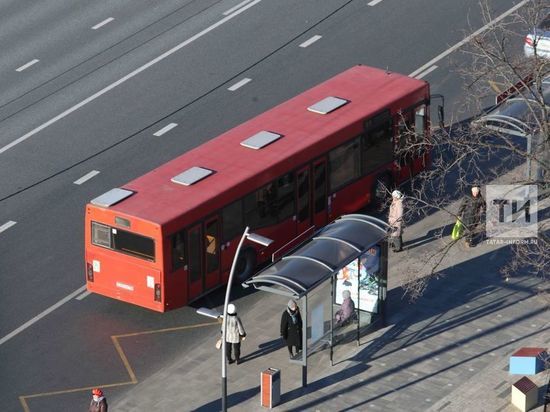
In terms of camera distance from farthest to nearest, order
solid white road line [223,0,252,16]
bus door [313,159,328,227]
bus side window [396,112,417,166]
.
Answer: solid white road line [223,0,252,16], bus side window [396,112,417,166], bus door [313,159,328,227]

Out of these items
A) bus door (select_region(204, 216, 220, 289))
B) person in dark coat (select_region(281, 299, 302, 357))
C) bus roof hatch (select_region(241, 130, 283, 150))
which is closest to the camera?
person in dark coat (select_region(281, 299, 302, 357))

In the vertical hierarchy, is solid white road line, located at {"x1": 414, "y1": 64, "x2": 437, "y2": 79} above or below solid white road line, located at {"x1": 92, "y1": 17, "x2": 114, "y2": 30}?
below

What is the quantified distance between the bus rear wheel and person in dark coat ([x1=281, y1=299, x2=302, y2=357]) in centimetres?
393

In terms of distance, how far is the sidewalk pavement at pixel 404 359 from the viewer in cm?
3856

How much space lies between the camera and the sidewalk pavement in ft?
127

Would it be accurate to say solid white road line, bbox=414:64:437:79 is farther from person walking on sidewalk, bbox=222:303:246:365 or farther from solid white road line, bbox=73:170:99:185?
person walking on sidewalk, bbox=222:303:246:365

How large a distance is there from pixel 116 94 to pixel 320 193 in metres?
11.2

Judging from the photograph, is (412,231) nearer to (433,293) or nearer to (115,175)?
(433,293)

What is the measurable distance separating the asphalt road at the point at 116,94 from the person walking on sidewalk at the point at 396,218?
5.21 meters

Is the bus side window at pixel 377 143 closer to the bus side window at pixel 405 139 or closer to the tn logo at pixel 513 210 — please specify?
the bus side window at pixel 405 139

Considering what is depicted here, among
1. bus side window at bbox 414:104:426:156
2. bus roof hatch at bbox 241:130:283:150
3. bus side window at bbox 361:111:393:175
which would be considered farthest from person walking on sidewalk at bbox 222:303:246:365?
bus side window at bbox 414:104:426:156

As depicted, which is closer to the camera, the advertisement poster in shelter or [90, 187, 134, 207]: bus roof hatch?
the advertisement poster in shelter

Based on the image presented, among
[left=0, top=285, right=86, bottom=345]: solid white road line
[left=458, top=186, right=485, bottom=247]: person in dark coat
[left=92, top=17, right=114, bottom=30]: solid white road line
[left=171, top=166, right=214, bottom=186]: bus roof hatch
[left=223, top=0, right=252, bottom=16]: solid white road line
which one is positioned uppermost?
[left=223, top=0, right=252, bottom=16]: solid white road line

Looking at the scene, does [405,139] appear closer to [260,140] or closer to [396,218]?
[396,218]
